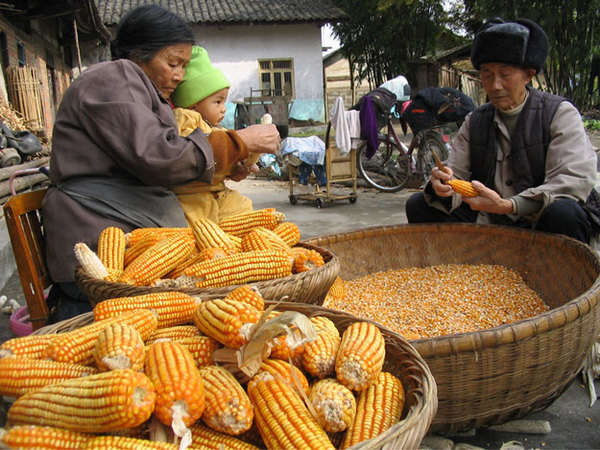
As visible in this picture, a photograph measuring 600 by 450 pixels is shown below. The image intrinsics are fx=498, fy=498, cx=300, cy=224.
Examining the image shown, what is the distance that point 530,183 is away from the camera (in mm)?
3010

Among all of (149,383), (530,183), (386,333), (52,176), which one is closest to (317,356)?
(386,333)

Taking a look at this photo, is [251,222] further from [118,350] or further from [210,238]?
[118,350]

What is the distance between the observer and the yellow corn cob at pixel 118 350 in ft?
3.67

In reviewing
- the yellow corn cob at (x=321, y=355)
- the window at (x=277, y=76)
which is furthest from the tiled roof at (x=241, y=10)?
the yellow corn cob at (x=321, y=355)

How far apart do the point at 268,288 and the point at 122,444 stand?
0.75 m

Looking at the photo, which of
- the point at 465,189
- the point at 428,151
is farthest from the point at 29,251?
the point at 428,151

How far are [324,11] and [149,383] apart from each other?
2168 centimetres

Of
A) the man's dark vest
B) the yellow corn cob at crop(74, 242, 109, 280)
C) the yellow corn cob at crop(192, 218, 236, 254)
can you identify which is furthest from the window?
the yellow corn cob at crop(74, 242, 109, 280)

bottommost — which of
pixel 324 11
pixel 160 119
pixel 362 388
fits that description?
pixel 362 388

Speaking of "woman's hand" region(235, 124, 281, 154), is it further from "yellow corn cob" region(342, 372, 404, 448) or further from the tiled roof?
the tiled roof

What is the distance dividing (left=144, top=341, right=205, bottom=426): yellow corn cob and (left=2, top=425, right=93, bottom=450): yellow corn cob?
0.53 ft

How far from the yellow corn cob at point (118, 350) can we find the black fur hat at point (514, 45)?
254 cm

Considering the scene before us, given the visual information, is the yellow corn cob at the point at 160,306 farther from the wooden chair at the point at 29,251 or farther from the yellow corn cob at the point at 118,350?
the wooden chair at the point at 29,251

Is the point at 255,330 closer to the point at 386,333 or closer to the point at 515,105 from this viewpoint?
the point at 386,333
